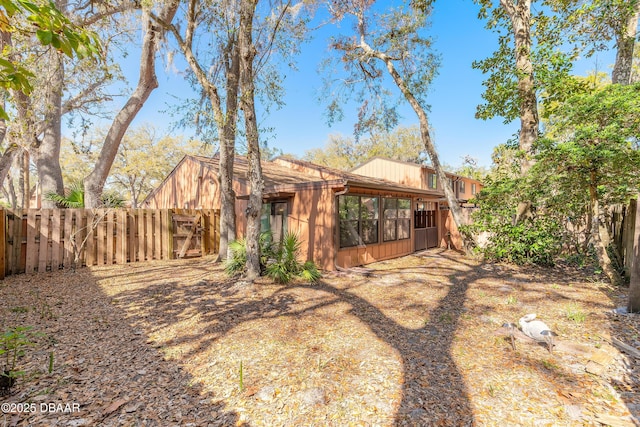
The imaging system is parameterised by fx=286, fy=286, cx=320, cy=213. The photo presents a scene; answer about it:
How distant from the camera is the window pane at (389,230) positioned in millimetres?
10445

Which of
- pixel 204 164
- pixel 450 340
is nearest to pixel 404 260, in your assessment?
pixel 450 340

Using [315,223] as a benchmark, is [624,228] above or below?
below

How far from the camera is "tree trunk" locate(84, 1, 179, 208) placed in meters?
9.43

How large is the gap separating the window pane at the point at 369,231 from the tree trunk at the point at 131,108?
886cm

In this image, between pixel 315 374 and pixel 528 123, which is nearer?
pixel 315 374

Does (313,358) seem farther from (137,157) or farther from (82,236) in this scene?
(137,157)

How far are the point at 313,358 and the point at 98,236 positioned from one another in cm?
833

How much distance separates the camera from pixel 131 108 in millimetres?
10234

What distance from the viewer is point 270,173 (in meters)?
13.4

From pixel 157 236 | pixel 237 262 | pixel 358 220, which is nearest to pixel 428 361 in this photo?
pixel 237 262

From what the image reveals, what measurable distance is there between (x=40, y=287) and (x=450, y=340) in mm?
7973

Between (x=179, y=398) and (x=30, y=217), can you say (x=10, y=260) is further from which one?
(x=179, y=398)

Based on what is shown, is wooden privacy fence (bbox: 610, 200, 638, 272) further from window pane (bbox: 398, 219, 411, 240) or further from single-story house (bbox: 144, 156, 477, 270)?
window pane (bbox: 398, 219, 411, 240)

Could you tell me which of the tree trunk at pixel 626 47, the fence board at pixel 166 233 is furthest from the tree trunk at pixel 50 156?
the tree trunk at pixel 626 47
